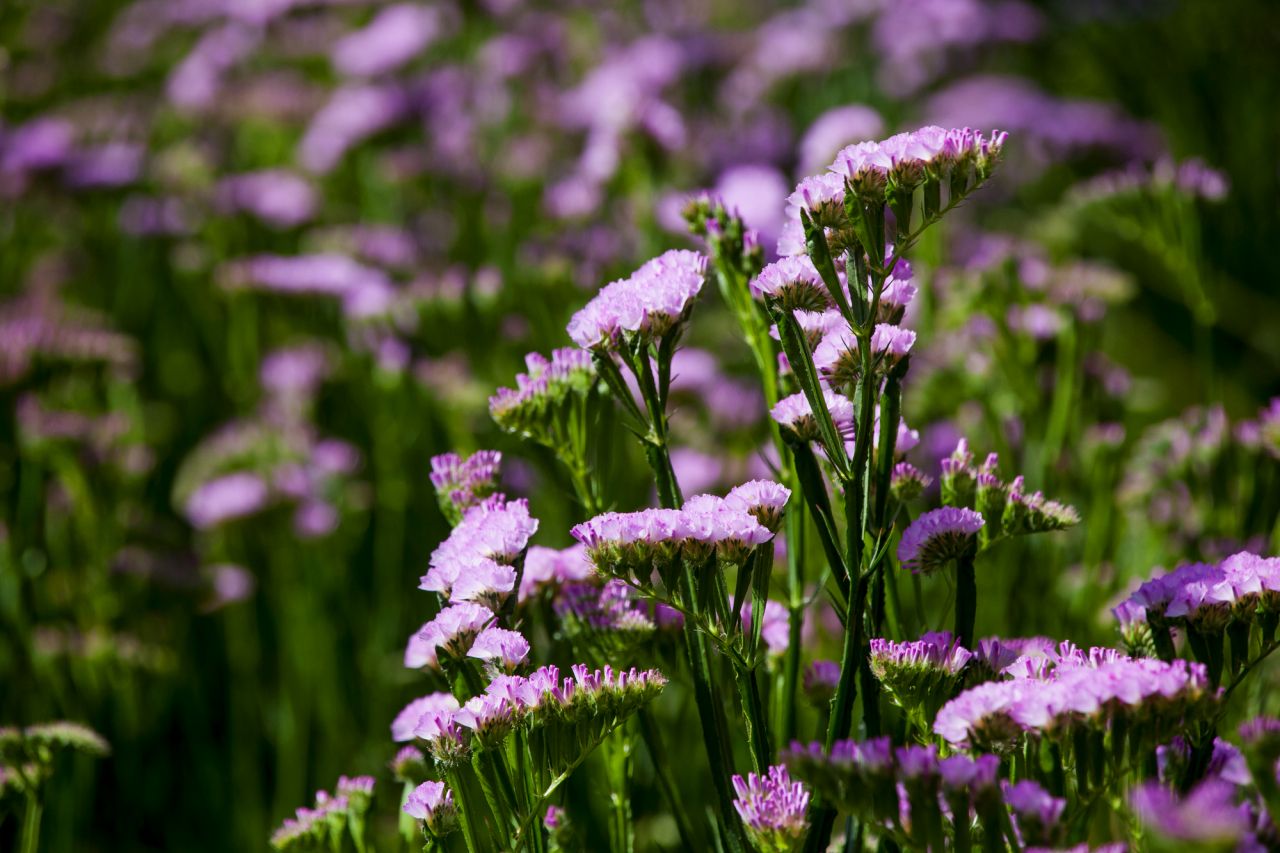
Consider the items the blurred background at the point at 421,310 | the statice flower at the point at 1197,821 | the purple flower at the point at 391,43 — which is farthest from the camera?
the purple flower at the point at 391,43

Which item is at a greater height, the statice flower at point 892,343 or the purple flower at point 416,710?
the statice flower at point 892,343

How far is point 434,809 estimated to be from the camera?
0.83 meters

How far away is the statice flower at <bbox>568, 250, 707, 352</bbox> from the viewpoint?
877 millimetres

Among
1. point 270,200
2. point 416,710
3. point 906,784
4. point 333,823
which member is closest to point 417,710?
point 416,710

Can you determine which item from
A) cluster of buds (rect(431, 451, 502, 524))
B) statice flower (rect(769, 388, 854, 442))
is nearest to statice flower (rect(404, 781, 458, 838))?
cluster of buds (rect(431, 451, 502, 524))

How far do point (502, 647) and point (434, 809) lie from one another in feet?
0.42

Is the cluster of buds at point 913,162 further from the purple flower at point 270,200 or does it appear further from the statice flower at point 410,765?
the purple flower at point 270,200

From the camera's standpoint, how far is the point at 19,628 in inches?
66.7

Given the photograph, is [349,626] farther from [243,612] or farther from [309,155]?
[309,155]

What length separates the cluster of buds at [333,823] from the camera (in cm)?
91

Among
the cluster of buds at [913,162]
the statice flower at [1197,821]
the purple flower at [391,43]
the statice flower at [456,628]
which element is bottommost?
the statice flower at [1197,821]

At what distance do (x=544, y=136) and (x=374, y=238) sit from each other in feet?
2.29

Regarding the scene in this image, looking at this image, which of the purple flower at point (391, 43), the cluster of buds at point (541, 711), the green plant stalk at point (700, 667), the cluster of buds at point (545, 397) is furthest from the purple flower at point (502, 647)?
the purple flower at point (391, 43)

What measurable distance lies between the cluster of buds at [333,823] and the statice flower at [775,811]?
0.32 m
